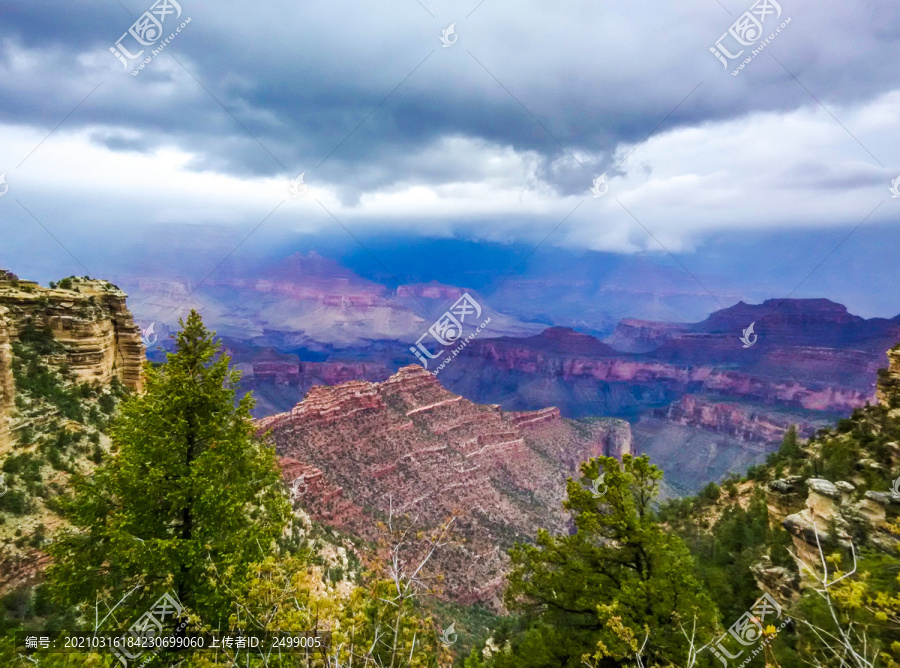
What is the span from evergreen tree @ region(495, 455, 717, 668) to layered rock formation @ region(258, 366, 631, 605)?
20503mm

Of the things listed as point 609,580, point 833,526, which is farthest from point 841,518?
point 609,580

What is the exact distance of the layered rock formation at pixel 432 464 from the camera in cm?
3878

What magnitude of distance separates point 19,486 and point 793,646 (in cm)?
2506

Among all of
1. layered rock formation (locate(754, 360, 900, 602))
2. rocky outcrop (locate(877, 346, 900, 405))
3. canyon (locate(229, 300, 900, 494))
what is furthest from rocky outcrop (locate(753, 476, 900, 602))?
canyon (locate(229, 300, 900, 494))

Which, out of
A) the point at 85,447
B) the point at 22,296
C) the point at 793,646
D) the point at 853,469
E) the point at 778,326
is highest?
the point at 778,326

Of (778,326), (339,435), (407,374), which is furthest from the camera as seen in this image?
(778,326)

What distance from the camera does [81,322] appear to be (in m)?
23.1

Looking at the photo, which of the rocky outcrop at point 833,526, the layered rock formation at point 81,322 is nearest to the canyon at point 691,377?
the rocky outcrop at point 833,526

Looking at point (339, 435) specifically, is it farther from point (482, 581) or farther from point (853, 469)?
point (853, 469)

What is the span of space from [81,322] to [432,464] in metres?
39.7

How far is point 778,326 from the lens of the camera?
131 meters

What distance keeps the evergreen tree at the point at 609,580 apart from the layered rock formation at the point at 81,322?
20.4 meters

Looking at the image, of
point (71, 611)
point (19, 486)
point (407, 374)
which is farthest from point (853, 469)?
point (407, 374)

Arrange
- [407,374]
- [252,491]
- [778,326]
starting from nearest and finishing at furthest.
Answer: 1. [252,491]
2. [407,374]
3. [778,326]
